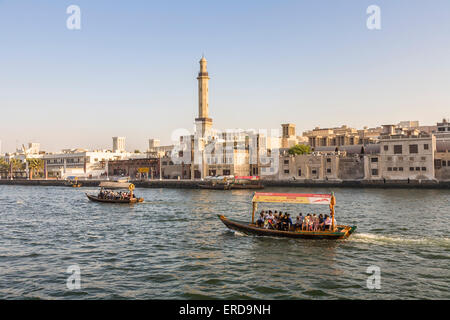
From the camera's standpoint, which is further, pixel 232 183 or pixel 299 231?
pixel 232 183

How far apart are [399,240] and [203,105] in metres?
119

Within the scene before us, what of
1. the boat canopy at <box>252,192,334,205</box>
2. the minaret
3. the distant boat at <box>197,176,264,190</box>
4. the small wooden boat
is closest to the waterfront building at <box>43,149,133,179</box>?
the minaret

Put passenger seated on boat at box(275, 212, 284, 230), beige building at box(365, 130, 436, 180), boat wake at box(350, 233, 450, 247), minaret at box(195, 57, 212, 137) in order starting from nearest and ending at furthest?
boat wake at box(350, 233, 450, 247)
passenger seated on boat at box(275, 212, 284, 230)
beige building at box(365, 130, 436, 180)
minaret at box(195, 57, 212, 137)

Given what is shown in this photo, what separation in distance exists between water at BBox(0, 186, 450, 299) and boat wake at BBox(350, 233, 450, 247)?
66mm

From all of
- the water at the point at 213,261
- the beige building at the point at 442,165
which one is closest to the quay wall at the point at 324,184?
the beige building at the point at 442,165

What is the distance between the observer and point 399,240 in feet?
88.3

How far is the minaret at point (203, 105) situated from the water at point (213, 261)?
10381 centimetres

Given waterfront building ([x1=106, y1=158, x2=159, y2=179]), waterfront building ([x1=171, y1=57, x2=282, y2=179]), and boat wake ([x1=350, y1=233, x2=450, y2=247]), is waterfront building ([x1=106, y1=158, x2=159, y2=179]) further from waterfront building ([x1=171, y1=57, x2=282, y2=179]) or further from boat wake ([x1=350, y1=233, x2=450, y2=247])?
boat wake ([x1=350, y1=233, x2=450, y2=247])

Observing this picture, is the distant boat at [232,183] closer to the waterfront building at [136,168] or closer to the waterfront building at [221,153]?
the waterfront building at [221,153]

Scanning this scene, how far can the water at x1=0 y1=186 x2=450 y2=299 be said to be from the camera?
17000mm

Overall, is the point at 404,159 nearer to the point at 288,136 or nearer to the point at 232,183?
the point at 232,183

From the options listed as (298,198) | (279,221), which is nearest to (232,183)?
(298,198)
